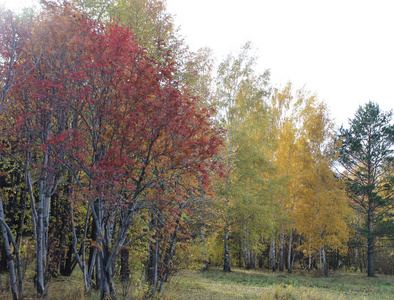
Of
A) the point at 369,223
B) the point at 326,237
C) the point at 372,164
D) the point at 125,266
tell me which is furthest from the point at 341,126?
the point at 125,266

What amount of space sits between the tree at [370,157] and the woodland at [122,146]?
374 cm

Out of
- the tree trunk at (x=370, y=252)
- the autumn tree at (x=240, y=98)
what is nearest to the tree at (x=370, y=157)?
the tree trunk at (x=370, y=252)

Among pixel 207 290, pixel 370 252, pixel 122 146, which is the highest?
pixel 122 146

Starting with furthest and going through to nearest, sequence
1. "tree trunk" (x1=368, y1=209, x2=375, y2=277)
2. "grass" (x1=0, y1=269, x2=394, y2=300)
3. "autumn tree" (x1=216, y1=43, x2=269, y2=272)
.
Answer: "tree trunk" (x1=368, y1=209, x2=375, y2=277) < "autumn tree" (x1=216, y1=43, x2=269, y2=272) < "grass" (x1=0, y1=269, x2=394, y2=300)

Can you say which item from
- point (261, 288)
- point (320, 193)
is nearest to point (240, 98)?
point (320, 193)

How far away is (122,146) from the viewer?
5.07 meters

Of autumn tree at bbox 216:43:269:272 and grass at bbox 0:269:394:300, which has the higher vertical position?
autumn tree at bbox 216:43:269:272

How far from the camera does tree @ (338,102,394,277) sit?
20.3 meters

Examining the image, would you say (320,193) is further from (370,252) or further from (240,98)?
(240,98)

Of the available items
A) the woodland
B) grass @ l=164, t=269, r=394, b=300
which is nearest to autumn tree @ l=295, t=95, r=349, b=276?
the woodland

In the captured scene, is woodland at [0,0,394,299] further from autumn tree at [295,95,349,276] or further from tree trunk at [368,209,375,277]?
tree trunk at [368,209,375,277]

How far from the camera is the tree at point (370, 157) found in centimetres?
2027

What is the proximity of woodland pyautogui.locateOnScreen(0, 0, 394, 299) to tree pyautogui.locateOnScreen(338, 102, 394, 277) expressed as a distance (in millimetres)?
3743

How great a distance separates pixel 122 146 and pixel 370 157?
803 inches
